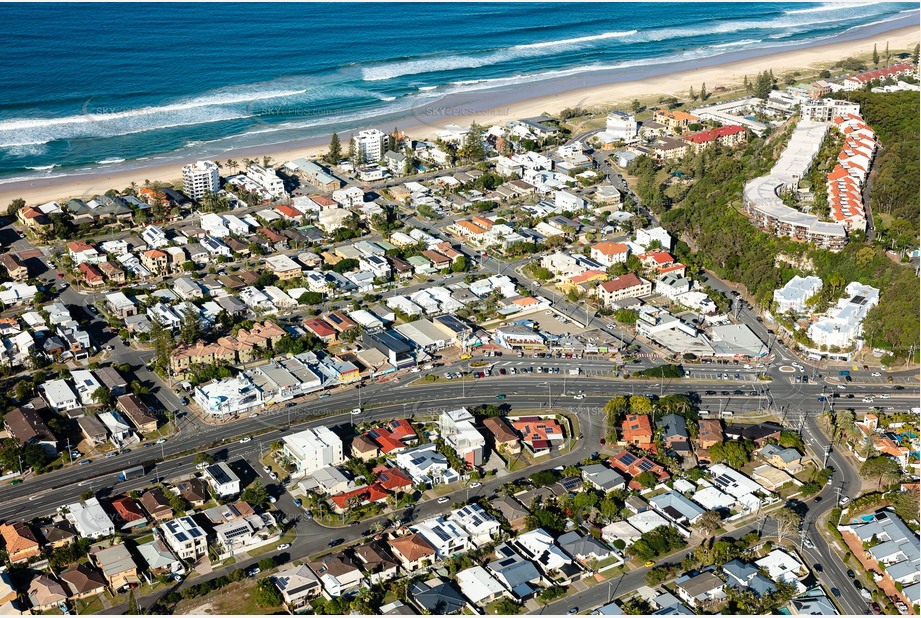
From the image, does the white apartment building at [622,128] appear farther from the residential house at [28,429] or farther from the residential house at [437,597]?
the residential house at [437,597]

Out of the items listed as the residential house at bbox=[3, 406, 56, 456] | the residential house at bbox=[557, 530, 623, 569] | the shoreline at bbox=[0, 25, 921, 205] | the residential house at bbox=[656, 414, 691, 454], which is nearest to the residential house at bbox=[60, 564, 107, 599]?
the residential house at bbox=[3, 406, 56, 456]

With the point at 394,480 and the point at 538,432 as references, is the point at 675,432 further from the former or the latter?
the point at 394,480

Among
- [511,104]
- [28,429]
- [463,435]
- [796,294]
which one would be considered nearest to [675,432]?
[463,435]

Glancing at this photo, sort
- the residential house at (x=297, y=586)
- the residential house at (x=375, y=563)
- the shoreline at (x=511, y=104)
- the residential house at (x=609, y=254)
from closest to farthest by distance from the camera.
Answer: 1. the residential house at (x=297, y=586)
2. the residential house at (x=375, y=563)
3. the residential house at (x=609, y=254)
4. the shoreline at (x=511, y=104)

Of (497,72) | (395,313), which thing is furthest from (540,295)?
(497,72)

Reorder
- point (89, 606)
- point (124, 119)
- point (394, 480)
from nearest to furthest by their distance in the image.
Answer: point (89, 606) < point (394, 480) < point (124, 119)

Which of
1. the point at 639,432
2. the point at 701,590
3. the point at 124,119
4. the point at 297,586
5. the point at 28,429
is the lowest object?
the point at 701,590

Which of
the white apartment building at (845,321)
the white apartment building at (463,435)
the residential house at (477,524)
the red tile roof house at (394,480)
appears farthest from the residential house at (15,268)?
the white apartment building at (845,321)

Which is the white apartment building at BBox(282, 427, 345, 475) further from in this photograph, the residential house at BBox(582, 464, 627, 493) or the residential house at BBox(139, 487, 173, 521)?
the residential house at BBox(582, 464, 627, 493)
